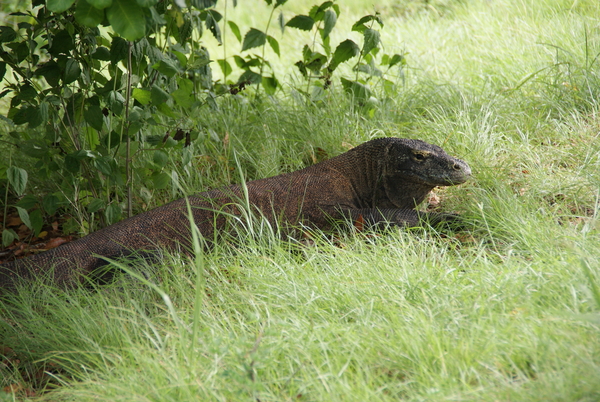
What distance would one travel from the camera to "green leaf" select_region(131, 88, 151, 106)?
344 cm

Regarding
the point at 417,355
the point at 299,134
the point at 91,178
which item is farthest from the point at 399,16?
the point at 417,355

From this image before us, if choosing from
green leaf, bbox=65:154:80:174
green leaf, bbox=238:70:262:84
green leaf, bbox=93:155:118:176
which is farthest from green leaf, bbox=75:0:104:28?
green leaf, bbox=238:70:262:84

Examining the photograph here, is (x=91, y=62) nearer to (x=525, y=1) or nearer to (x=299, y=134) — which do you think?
(x=299, y=134)

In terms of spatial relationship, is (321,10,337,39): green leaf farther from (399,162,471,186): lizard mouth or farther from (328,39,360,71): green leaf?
(399,162,471,186): lizard mouth

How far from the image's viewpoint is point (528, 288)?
2.25m

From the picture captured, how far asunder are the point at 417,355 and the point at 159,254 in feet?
6.13

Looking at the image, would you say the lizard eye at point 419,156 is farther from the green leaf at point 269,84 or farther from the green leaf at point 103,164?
the green leaf at point 103,164

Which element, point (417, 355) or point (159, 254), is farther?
point (159, 254)

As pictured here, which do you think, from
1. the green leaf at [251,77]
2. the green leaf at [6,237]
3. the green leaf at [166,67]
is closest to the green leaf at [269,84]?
the green leaf at [251,77]

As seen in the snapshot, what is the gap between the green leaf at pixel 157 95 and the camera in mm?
3422

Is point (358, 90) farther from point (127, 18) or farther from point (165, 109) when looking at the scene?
point (127, 18)

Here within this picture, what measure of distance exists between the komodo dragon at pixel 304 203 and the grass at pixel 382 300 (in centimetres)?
22

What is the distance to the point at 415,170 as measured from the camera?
3684mm

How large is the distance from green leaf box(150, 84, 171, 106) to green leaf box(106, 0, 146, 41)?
1.22m
